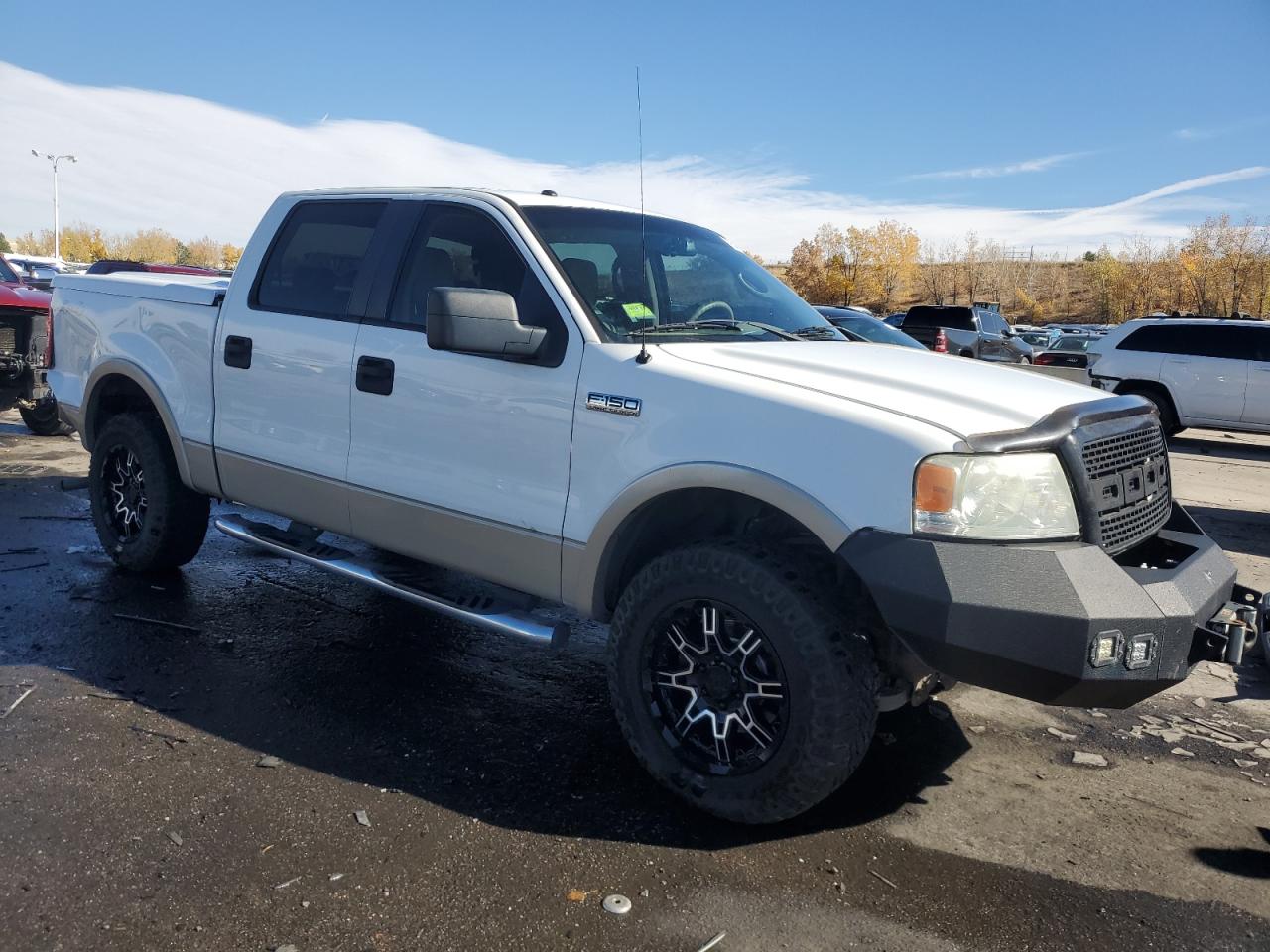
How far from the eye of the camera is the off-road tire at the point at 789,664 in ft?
9.71

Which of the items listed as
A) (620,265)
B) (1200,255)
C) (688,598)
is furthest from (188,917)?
(1200,255)

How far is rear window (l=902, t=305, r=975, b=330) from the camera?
74.2ft

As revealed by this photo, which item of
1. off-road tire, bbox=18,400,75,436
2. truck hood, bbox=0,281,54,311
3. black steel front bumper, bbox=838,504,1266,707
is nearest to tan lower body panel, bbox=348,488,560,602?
black steel front bumper, bbox=838,504,1266,707

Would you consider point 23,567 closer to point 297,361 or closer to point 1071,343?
point 297,361

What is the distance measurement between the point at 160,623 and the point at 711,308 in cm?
315

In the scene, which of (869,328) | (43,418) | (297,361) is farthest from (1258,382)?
(43,418)

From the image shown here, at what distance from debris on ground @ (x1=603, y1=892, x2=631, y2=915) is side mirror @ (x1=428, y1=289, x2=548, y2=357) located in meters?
1.78

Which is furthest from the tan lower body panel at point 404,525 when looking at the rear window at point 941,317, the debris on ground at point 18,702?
the rear window at point 941,317

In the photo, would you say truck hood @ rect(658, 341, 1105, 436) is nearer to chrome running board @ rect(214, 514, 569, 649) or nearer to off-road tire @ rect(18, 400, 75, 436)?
chrome running board @ rect(214, 514, 569, 649)

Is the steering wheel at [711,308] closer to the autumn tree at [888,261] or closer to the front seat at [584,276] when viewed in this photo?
the front seat at [584,276]

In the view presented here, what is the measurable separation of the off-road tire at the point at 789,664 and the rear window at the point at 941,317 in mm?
20454

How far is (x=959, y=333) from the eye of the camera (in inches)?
862

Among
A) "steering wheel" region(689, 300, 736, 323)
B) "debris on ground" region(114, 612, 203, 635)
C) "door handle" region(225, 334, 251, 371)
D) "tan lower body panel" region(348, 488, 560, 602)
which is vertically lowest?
"debris on ground" region(114, 612, 203, 635)

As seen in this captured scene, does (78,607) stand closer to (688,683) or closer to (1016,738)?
(688,683)
